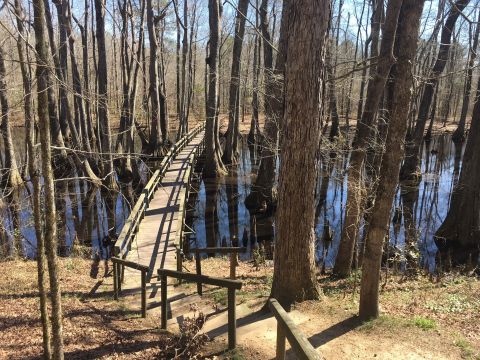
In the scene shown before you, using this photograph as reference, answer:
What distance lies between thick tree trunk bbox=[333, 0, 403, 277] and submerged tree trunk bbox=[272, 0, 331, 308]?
2.04 m

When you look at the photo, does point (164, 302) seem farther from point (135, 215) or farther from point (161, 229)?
point (161, 229)

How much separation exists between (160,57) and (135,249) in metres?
29.1

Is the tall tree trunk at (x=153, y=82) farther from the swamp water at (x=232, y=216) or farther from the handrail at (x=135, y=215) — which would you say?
the handrail at (x=135, y=215)

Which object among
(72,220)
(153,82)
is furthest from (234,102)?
(72,220)

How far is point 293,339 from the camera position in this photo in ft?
12.1

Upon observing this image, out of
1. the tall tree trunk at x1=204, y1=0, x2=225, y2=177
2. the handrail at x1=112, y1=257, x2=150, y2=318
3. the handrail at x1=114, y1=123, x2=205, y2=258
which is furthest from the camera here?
the tall tree trunk at x1=204, y1=0, x2=225, y2=177

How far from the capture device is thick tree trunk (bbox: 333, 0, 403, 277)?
293 inches

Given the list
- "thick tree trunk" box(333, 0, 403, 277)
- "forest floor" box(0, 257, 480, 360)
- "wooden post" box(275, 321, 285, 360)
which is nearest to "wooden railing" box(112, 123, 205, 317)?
"forest floor" box(0, 257, 480, 360)

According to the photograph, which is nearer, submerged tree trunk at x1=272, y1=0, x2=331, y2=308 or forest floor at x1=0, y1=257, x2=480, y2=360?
forest floor at x1=0, y1=257, x2=480, y2=360

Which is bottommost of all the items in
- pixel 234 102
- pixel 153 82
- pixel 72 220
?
pixel 72 220

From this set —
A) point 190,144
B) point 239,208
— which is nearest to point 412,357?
point 239,208

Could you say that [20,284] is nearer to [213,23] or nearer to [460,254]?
[460,254]

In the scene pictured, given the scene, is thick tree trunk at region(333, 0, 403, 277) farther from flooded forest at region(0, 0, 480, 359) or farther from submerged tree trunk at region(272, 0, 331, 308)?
submerged tree trunk at region(272, 0, 331, 308)

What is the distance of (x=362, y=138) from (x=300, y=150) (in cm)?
339
